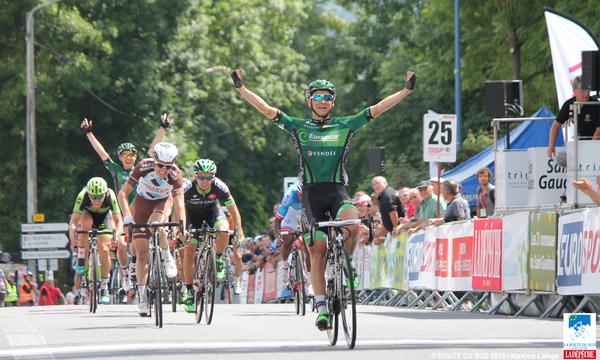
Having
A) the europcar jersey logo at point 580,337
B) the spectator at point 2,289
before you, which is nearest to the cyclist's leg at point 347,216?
the europcar jersey logo at point 580,337

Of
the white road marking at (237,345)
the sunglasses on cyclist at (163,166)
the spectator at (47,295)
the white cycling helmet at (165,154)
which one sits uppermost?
the white cycling helmet at (165,154)

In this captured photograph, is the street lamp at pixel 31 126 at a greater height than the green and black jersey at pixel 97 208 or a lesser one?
greater

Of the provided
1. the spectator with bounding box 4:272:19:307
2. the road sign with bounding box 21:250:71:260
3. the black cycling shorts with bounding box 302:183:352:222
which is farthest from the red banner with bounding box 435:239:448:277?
the road sign with bounding box 21:250:71:260

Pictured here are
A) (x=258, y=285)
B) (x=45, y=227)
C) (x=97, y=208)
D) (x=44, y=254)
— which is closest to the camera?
(x=97, y=208)

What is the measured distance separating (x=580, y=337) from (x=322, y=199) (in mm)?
2685

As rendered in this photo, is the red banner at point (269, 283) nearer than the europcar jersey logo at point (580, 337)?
No

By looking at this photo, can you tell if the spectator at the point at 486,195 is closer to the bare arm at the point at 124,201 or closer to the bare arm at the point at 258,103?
the bare arm at the point at 124,201

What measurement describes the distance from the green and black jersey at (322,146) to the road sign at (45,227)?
30573mm

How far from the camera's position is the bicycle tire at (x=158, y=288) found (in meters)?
16.5

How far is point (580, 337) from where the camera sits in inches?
482

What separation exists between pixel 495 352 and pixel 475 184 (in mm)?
19397

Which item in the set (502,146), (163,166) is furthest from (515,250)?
(502,146)

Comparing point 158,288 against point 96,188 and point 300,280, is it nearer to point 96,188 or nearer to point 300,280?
point 300,280

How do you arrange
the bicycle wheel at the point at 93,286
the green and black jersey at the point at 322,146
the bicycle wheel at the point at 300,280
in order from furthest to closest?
the bicycle wheel at the point at 93,286
the bicycle wheel at the point at 300,280
the green and black jersey at the point at 322,146
